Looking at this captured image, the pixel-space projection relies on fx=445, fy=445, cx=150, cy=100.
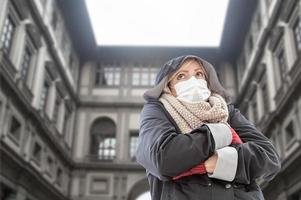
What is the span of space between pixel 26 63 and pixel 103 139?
29.8 ft

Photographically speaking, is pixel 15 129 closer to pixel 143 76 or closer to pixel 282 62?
pixel 282 62

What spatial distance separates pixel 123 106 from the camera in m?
26.3

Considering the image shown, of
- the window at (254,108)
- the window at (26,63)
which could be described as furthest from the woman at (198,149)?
the window at (254,108)

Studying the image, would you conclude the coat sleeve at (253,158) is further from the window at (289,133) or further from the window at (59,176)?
the window at (59,176)

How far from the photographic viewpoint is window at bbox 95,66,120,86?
27.3 m

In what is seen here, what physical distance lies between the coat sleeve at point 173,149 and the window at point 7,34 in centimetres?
1360

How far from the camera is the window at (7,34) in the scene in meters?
15.1

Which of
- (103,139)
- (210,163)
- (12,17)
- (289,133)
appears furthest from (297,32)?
(210,163)

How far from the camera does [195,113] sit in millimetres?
2025

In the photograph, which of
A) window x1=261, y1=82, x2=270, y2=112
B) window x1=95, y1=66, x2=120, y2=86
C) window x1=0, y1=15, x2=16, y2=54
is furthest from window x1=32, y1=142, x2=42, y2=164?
window x1=261, y1=82, x2=270, y2=112

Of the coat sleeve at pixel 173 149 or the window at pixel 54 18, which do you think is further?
the window at pixel 54 18

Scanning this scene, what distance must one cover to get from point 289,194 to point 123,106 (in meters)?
12.7

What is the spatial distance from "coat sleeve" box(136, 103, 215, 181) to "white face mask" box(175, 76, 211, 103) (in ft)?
0.77

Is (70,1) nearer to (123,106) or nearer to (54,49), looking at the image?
(54,49)
